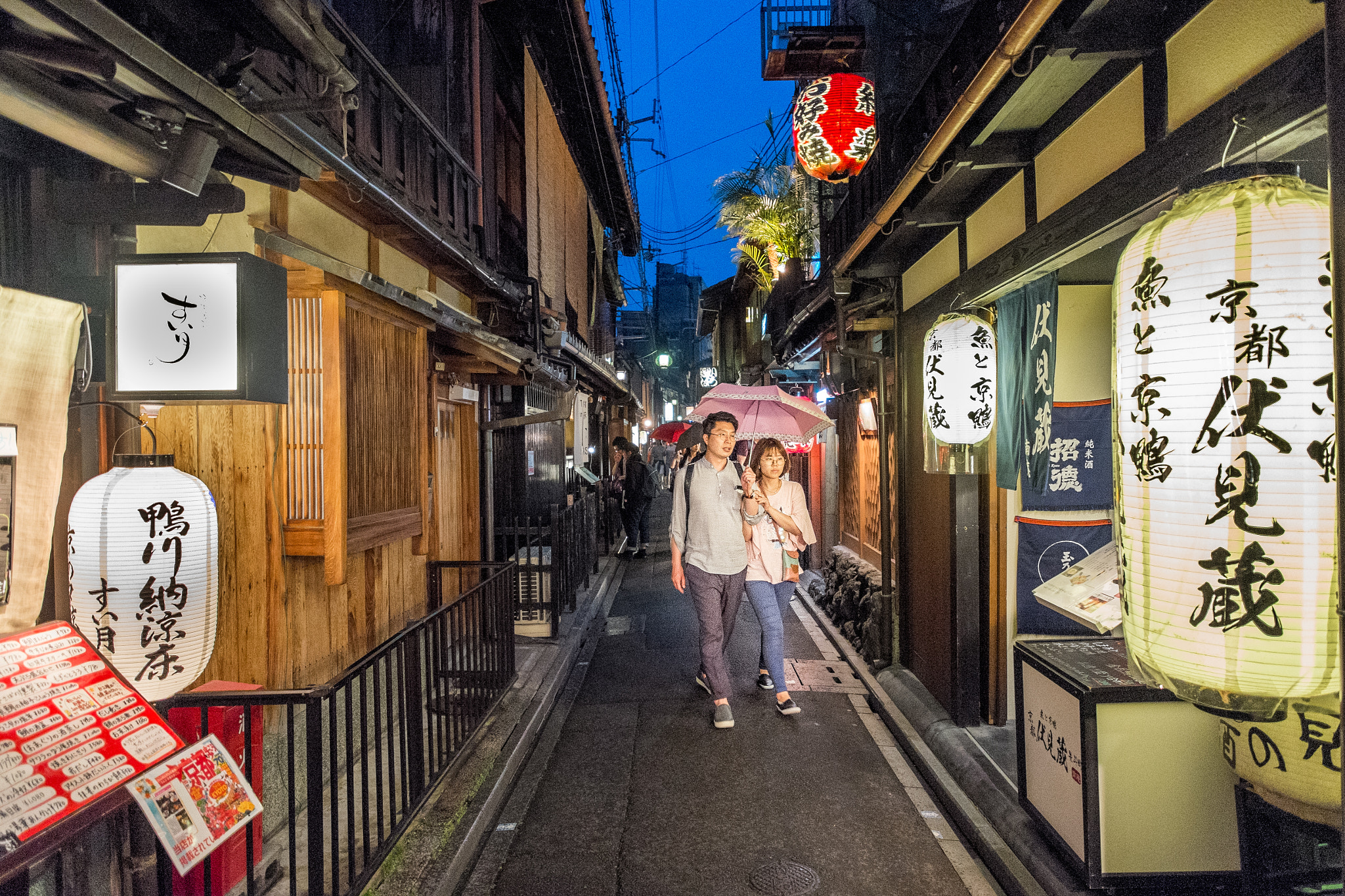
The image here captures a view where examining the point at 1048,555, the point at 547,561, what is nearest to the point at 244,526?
the point at 547,561

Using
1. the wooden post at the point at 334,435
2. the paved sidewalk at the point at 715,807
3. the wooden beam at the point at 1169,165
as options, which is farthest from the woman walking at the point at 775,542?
the wooden post at the point at 334,435

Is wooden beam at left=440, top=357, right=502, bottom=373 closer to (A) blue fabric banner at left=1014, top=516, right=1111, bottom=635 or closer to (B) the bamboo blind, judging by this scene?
(B) the bamboo blind

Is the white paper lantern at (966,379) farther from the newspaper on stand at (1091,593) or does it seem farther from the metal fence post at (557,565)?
the metal fence post at (557,565)

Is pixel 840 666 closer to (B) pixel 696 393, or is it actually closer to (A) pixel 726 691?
(A) pixel 726 691

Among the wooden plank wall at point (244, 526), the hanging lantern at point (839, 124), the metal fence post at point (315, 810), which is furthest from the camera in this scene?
the hanging lantern at point (839, 124)

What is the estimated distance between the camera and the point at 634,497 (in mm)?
15453

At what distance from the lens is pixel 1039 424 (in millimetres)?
4762

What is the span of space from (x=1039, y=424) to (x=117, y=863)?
6.00m

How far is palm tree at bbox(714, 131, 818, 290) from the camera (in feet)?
44.1

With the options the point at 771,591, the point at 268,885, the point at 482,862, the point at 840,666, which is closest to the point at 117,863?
the point at 268,885

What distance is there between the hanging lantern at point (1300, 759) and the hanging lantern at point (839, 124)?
20.6 feet

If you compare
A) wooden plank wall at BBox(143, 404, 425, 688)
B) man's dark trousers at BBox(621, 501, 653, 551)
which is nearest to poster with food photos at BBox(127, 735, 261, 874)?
wooden plank wall at BBox(143, 404, 425, 688)

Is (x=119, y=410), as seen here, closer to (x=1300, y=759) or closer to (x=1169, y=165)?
(x=1169, y=165)

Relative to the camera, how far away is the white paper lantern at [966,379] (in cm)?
521
